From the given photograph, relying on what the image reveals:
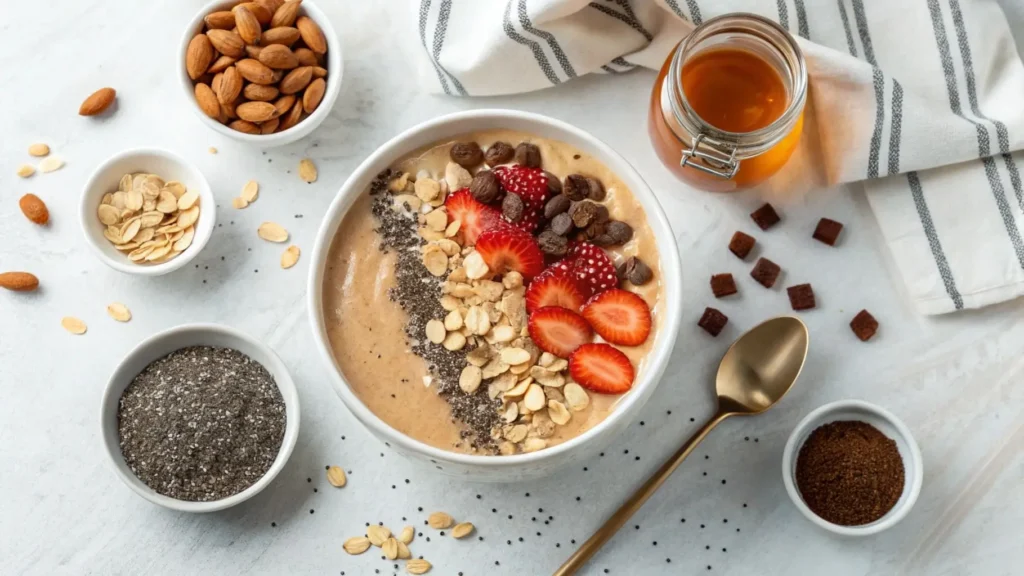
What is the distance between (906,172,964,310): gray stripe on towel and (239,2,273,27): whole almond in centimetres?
127

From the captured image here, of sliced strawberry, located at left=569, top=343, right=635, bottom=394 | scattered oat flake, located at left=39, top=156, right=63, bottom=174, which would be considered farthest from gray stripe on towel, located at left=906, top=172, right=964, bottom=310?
scattered oat flake, located at left=39, top=156, right=63, bottom=174

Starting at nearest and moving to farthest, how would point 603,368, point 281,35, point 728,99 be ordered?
point 603,368
point 728,99
point 281,35

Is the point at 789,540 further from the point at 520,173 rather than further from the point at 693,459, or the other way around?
the point at 520,173

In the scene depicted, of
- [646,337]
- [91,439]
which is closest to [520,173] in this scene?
[646,337]

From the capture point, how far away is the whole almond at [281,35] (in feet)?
5.98

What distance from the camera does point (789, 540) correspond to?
1.78 meters

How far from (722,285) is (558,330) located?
1.47ft

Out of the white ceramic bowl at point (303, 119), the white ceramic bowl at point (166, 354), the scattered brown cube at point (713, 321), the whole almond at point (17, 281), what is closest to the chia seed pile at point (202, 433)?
the white ceramic bowl at point (166, 354)

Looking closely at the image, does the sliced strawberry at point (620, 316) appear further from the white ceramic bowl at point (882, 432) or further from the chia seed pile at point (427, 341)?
the white ceramic bowl at point (882, 432)

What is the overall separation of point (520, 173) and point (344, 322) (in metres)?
0.37

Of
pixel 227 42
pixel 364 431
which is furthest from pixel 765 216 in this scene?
pixel 227 42

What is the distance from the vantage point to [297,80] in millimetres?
1822

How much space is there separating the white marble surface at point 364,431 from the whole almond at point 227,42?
17cm

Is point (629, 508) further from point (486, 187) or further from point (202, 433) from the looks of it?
point (202, 433)
